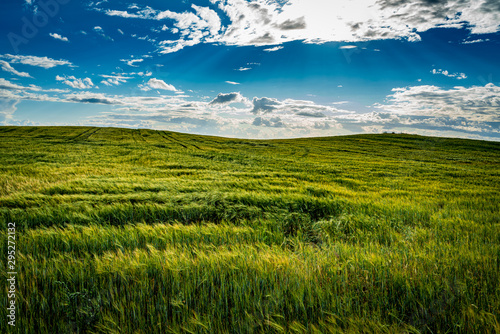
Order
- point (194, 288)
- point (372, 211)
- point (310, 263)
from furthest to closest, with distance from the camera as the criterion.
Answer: point (372, 211) → point (310, 263) → point (194, 288)

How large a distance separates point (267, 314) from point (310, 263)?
0.97m

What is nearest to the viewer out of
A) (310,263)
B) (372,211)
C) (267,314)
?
(267,314)

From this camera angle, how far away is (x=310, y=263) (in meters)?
2.75

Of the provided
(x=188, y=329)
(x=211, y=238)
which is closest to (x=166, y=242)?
(x=211, y=238)

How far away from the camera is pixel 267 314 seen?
1987 mm

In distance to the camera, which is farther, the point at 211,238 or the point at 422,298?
the point at 211,238

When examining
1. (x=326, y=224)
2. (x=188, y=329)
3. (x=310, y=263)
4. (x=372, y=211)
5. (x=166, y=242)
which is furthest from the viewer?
(x=372, y=211)

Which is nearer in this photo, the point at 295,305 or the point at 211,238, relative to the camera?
the point at 295,305

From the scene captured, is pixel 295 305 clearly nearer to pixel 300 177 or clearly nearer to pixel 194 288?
pixel 194 288

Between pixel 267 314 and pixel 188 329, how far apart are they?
27.1 inches

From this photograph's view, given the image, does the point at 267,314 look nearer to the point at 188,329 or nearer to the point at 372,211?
the point at 188,329

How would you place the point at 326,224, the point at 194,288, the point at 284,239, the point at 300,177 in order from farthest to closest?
the point at 300,177 < the point at 326,224 < the point at 284,239 < the point at 194,288

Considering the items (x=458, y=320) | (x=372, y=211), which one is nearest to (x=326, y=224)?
(x=372, y=211)

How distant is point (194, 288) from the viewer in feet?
7.73
